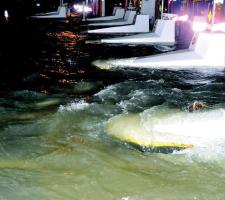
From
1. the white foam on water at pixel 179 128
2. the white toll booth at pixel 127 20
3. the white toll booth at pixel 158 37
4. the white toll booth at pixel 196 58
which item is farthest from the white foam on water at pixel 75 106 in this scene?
the white toll booth at pixel 127 20

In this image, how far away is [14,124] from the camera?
22.4ft

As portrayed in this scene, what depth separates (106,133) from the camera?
247 inches

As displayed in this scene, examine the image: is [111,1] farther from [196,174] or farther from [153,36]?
[196,174]

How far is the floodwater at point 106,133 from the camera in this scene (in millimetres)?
4688

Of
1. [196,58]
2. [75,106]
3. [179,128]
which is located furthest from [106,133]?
[196,58]

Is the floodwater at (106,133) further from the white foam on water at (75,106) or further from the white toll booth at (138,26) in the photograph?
the white toll booth at (138,26)

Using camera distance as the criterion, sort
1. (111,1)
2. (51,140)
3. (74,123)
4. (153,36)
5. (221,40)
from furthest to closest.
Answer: (111,1) < (153,36) < (221,40) < (74,123) < (51,140)

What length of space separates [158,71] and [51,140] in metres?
5.74

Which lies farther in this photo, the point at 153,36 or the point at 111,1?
the point at 111,1

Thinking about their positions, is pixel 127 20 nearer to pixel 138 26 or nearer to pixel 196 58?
pixel 138 26

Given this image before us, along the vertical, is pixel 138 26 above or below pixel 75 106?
above

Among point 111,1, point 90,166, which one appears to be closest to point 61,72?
point 90,166

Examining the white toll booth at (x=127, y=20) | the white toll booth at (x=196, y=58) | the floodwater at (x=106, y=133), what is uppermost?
the white toll booth at (x=127, y=20)

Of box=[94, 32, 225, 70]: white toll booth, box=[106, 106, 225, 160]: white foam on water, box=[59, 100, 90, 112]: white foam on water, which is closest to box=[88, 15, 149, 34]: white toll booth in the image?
box=[94, 32, 225, 70]: white toll booth
